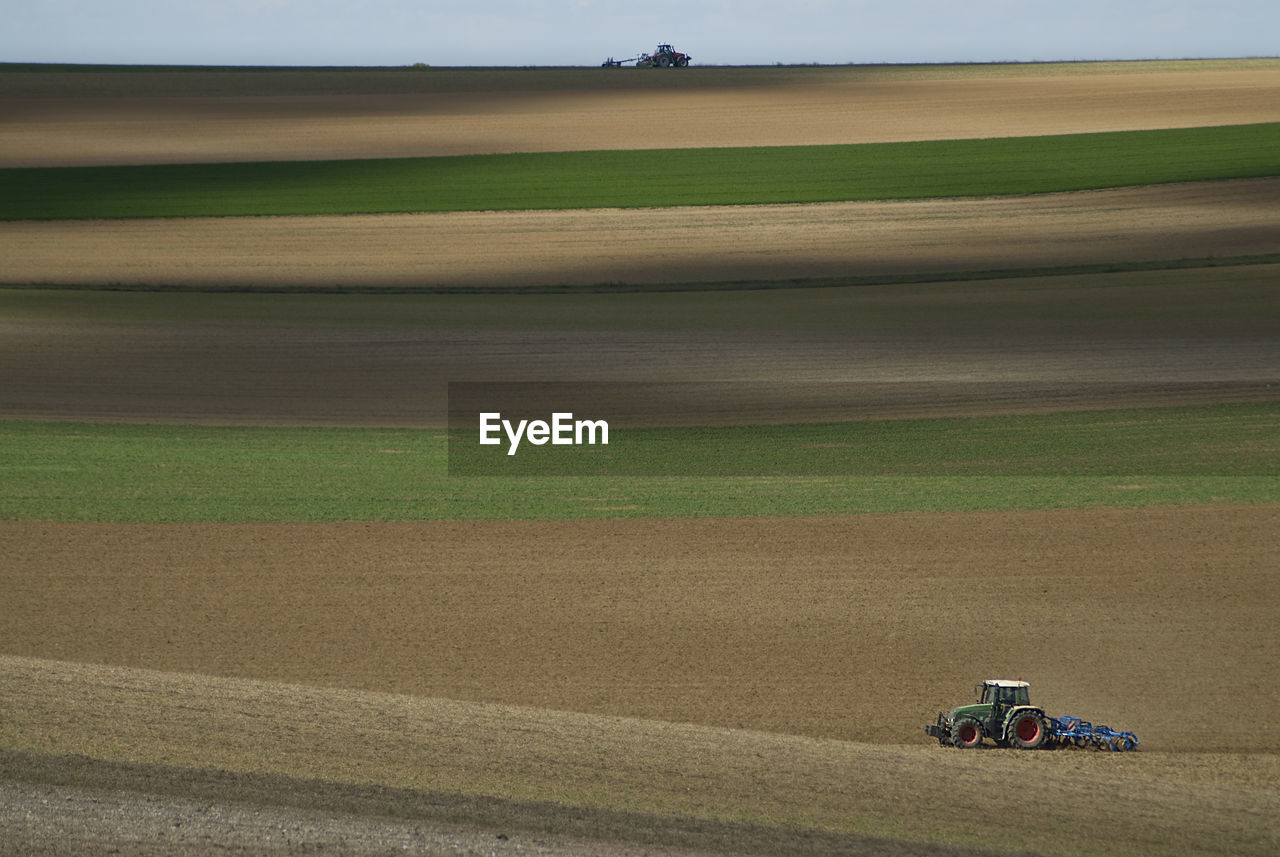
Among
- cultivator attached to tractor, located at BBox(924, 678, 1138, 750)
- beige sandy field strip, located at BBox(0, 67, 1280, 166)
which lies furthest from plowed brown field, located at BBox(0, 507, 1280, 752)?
beige sandy field strip, located at BBox(0, 67, 1280, 166)

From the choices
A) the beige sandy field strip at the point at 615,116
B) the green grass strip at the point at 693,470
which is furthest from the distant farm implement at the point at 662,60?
the green grass strip at the point at 693,470

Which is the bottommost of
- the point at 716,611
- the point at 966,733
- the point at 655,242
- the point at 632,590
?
the point at 966,733

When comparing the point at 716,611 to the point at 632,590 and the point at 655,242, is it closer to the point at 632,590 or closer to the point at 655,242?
the point at 632,590

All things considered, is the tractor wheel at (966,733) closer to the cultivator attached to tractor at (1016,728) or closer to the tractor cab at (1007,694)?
the cultivator attached to tractor at (1016,728)

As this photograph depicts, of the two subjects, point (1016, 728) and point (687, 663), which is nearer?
point (1016, 728)

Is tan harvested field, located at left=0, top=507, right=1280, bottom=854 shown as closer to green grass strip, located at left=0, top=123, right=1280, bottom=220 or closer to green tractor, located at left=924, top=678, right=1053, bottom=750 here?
A: green tractor, located at left=924, top=678, right=1053, bottom=750

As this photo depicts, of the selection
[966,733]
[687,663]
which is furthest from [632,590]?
[966,733]
